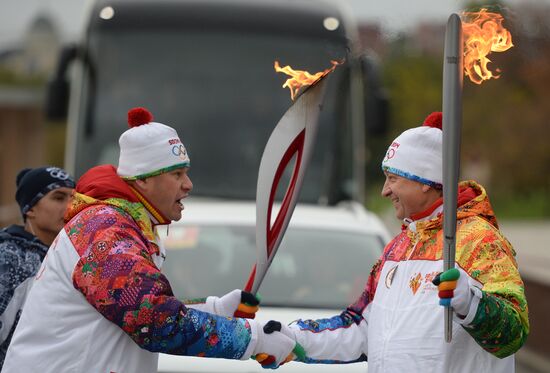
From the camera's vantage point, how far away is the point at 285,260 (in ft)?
18.6

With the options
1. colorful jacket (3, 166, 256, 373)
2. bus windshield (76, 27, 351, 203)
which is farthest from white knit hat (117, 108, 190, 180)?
bus windshield (76, 27, 351, 203)

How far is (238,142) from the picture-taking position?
8719 millimetres

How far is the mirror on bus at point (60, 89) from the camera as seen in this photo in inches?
368

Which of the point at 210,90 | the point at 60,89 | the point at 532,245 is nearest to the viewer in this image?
the point at 210,90

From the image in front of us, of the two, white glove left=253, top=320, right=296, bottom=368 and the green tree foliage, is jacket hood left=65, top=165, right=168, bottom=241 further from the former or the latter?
the green tree foliage

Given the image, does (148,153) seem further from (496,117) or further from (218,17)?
(496,117)

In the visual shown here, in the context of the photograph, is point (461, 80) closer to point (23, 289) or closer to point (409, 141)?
point (409, 141)

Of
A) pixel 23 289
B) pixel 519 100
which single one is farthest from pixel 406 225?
pixel 519 100

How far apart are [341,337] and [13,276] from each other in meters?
1.15

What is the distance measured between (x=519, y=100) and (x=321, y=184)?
19157 millimetres

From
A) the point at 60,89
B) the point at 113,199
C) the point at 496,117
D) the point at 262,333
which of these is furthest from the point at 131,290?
the point at 496,117

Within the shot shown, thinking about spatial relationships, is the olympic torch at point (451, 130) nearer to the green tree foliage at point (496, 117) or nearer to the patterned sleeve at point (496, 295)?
the patterned sleeve at point (496, 295)

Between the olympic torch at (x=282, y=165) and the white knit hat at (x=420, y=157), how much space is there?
16.1 inches

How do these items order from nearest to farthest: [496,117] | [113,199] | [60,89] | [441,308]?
[441,308]
[113,199]
[60,89]
[496,117]
